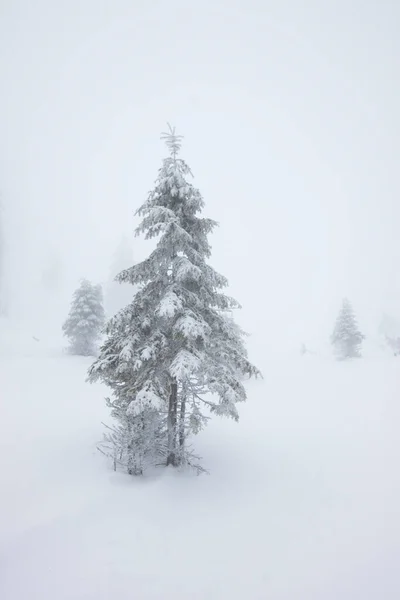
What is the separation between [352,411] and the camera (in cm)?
1919

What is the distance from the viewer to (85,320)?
1085 inches

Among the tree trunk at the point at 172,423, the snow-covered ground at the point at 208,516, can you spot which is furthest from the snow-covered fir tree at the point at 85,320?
the tree trunk at the point at 172,423

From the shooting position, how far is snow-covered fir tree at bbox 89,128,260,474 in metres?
9.10

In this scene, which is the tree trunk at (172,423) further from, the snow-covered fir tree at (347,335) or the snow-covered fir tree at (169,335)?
the snow-covered fir tree at (347,335)

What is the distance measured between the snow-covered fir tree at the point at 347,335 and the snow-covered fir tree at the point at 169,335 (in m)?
28.8

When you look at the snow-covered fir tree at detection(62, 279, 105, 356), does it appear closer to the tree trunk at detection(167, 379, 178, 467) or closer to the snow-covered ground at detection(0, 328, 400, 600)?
the snow-covered ground at detection(0, 328, 400, 600)

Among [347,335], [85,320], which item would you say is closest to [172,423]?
[85,320]

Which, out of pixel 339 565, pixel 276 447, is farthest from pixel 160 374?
pixel 276 447

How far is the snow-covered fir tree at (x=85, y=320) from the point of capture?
2767 cm

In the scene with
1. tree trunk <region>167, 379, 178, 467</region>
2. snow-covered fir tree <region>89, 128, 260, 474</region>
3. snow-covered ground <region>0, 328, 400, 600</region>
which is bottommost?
snow-covered ground <region>0, 328, 400, 600</region>

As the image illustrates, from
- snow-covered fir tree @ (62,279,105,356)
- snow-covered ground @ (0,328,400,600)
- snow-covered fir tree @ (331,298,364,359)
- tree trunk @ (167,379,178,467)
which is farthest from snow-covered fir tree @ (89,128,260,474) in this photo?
snow-covered fir tree @ (331,298,364,359)

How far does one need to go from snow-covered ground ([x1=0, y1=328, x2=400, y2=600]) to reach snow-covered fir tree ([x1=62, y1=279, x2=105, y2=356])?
1145cm

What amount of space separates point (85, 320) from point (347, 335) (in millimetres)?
26119

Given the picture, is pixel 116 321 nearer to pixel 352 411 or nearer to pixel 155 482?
pixel 155 482
